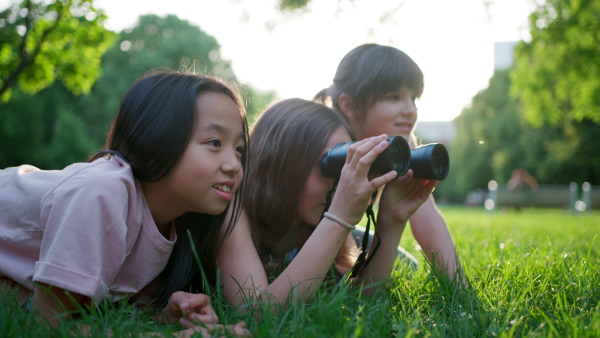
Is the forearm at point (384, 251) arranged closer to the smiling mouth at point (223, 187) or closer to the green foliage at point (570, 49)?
the smiling mouth at point (223, 187)

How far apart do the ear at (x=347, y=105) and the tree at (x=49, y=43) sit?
7.19 meters

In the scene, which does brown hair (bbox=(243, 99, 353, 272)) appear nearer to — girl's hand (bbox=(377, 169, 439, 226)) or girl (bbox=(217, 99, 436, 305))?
girl (bbox=(217, 99, 436, 305))

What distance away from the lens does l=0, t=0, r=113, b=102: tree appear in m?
8.62

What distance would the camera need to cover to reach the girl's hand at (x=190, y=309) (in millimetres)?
1492

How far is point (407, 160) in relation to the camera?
1.94m

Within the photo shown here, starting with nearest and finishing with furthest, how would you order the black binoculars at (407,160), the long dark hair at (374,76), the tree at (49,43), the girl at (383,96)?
the black binoculars at (407,160)
the girl at (383,96)
the long dark hair at (374,76)
the tree at (49,43)

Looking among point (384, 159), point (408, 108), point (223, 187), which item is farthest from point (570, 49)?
point (223, 187)

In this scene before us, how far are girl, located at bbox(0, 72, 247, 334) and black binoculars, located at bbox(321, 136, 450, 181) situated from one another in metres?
0.36

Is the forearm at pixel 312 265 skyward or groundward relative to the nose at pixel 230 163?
groundward

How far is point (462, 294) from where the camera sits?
5.79 ft

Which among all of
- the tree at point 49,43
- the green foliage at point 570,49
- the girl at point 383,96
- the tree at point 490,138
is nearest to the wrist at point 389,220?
the girl at point 383,96

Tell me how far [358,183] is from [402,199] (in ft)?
1.43

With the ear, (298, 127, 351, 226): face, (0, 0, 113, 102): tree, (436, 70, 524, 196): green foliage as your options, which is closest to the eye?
(298, 127, 351, 226): face

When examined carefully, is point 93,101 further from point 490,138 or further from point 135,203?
point 135,203
